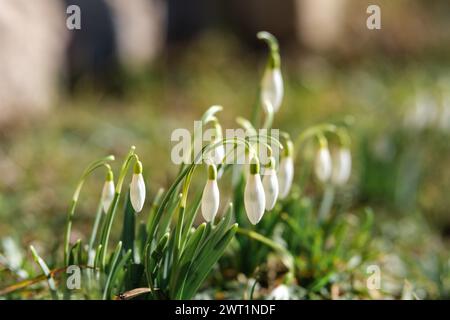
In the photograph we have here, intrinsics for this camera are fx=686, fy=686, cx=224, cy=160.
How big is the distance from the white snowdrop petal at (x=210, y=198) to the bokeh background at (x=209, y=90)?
94 centimetres

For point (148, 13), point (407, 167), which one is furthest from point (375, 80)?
point (407, 167)

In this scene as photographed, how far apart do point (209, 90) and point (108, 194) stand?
11.9 ft

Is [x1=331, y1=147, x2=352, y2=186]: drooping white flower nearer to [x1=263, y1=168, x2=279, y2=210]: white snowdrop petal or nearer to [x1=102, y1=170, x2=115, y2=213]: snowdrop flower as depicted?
[x1=263, y1=168, x2=279, y2=210]: white snowdrop petal

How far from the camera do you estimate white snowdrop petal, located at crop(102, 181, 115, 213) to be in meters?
2.16

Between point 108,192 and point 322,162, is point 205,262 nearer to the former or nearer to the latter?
point 108,192

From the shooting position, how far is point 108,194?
218 cm

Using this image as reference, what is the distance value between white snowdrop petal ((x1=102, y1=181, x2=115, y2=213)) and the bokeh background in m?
0.89

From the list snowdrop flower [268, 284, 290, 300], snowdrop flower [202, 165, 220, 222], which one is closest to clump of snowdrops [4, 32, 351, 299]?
snowdrop flower [202, 165, 220, 222]

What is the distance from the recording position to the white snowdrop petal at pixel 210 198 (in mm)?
1961

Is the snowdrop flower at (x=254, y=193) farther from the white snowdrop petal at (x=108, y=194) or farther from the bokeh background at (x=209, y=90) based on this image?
the bokeh background at (x=209, y=90)

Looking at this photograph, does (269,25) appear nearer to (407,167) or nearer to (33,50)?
(33,50)

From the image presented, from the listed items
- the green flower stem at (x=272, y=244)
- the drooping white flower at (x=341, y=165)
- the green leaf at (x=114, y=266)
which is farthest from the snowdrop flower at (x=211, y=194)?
the drooping white flower at (x=341, y=165)

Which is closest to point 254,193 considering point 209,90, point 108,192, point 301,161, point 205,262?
point 205,262

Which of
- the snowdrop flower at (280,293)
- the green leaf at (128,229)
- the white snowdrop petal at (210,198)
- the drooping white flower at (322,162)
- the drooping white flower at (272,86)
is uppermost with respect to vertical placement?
the drooping white flower at (272,86)
